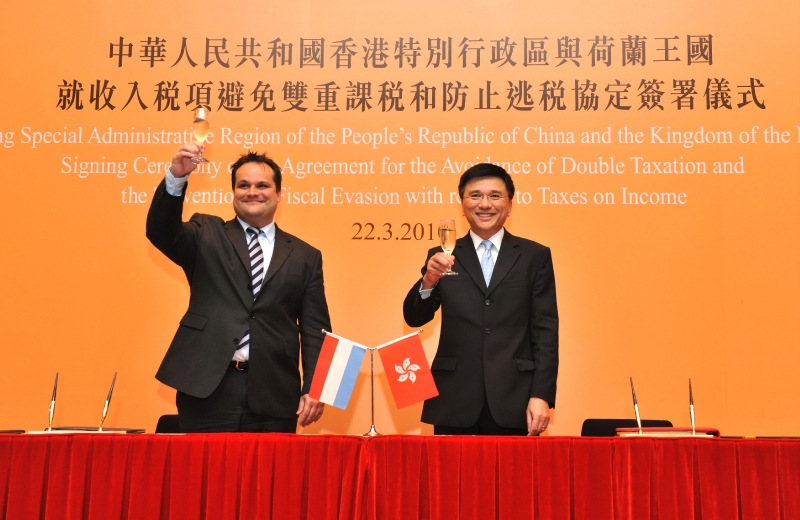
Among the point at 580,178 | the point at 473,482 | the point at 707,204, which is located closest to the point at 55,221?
the point at 580,178

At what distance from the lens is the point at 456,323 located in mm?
3023

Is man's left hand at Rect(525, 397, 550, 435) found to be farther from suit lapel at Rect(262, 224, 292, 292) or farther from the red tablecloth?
suit lapel at Rect(262, 224, 292, 292)

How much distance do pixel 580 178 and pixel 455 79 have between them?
0.85 m

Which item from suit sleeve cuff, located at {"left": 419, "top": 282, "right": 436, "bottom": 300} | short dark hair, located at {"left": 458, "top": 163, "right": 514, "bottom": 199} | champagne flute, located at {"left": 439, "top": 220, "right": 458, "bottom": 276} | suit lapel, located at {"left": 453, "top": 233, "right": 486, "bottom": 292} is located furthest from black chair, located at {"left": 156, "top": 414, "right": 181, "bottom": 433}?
champagne flute, located at {"left": 439, "top": 220, "right": 458, "bottom": 276}

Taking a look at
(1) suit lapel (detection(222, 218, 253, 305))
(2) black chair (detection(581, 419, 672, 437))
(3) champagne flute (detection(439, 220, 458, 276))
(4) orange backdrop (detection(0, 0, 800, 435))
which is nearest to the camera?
(3) champagne flute (detection(439, 220, 458, 276))

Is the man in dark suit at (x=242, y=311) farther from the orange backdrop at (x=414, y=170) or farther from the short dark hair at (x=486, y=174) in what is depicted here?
the orange backdrop at (x=414, y=170)

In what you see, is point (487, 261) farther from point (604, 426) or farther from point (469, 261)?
point (604, 426)

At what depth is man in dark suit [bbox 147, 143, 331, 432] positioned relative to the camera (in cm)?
282

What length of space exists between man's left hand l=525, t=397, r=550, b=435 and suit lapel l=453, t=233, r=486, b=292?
1.54ft

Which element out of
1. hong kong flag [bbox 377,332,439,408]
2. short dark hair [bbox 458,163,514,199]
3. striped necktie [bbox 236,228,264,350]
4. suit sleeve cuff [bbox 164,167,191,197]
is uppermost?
short dark hair [bbox 458,163,514,199]

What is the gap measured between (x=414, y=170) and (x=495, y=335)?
1589 mm

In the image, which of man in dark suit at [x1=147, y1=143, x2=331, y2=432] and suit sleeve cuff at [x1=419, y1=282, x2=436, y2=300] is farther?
suit sleeve cuff at [x1=419, y1=282, x2=436, y2=300]

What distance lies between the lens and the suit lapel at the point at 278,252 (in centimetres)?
303

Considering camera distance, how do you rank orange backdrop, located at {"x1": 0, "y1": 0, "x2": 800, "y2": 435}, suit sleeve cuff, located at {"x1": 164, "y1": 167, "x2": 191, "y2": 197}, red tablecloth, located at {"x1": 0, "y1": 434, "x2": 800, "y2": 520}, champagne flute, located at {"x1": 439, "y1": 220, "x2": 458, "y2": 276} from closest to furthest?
red tablecloth, located at {"x1": 0, "y1": 434, "x2": 800, "y2": 520} < champagne flute, located at {"x1": 439, "y1": 220, "x2": 458, "y2": 276} < suit sleeve cuff, located at {"x1": 164, "y1": 167, "x2": 191, "y2": 197} < orange backdrop, located at {"x1": 0, "y1": 0, "x2": 800, "y2": 435}
